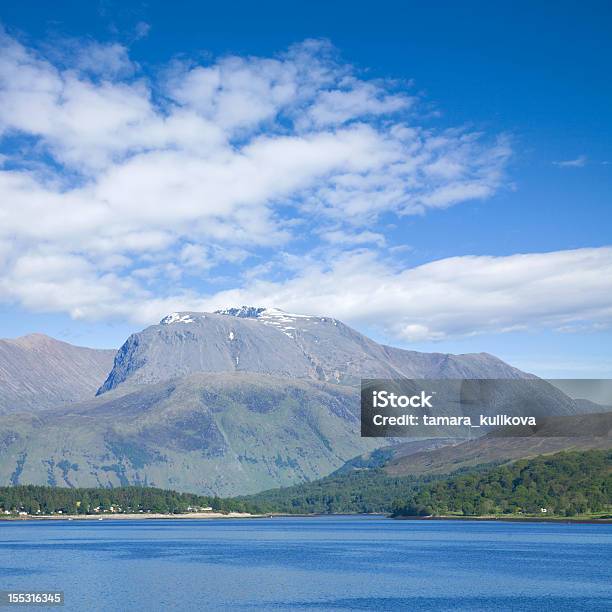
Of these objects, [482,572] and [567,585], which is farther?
[482,572]

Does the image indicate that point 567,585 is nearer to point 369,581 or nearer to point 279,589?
point 369,581

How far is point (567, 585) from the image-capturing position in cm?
14775

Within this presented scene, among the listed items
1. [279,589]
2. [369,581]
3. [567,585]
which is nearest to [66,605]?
[279,589]

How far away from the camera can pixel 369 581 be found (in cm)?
15562

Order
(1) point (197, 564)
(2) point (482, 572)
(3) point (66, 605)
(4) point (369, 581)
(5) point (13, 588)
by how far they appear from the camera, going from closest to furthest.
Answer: (3) point (66, 605) → (5) point (13, 588) → (4) point (369, 581) → (2) point (482, 572) → (1) point (197, 564)

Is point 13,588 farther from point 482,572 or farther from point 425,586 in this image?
point 482,572

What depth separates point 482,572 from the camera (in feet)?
561

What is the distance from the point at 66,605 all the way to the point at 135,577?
40.6m

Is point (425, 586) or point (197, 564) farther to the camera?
point (197, 564)

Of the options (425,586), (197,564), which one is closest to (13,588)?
(197,564)

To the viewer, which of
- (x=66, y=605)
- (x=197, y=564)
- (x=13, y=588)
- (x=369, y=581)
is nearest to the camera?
(x=66, y=605)

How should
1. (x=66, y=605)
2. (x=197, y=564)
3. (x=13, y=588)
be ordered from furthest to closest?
(x=197, y=564), (x=13, y=588), (x=66, y=605)

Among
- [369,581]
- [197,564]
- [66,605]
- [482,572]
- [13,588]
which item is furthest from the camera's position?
[197,564]

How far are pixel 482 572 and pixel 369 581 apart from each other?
93.7 feet
